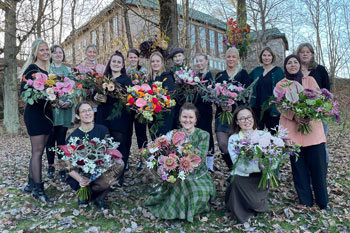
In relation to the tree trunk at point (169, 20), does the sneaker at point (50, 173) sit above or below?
below

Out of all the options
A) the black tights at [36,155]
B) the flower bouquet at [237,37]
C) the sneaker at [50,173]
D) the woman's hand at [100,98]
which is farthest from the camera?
the flower bouquet at [237,37]

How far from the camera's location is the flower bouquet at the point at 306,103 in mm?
3792

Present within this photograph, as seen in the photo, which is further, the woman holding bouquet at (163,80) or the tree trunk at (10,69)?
the tree trunk at (10,69)

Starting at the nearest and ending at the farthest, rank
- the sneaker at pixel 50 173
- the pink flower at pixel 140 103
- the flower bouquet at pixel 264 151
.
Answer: the flower bouquet at pixel 264 151 → the pink flower at pixel 140 103 → the sneaker at pixel 50 173

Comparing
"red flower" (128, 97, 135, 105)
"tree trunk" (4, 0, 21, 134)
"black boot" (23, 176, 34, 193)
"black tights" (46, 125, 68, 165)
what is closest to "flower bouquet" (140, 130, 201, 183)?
"red flower" (128, 97, 135, 105)

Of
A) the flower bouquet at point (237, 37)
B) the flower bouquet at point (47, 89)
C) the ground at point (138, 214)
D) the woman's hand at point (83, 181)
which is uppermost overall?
the flower bouquet at point (237, 37)

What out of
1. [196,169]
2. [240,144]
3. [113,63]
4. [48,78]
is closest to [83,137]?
[48,78]

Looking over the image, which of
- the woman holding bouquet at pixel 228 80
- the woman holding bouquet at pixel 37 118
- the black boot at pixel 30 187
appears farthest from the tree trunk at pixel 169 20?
the black boot at pixel 30 187

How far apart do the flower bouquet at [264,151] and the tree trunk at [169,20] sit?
3.80 meters

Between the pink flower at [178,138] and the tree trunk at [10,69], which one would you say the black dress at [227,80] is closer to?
the pink flower at [178,138]

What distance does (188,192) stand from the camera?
Result: 12.5ft

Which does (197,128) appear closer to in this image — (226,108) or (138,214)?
(226,108)

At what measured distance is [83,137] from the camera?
3.84 meters

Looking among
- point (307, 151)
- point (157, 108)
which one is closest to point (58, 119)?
point (157, 108)
